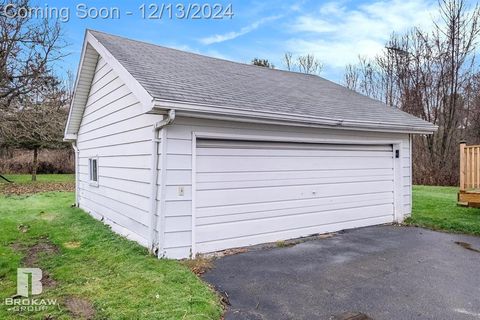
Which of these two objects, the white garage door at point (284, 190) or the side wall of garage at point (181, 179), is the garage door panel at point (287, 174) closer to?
the white garage door at point (284, 190)

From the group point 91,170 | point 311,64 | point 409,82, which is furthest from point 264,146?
point 311,64

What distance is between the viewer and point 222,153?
18.3 feet

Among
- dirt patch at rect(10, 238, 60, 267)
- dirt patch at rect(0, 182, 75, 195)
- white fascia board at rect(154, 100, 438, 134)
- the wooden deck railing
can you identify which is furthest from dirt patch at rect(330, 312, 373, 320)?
dirt patch at rect(0, 182, 75, 195)

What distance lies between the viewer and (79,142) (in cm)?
1014

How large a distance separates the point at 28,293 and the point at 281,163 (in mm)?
4247

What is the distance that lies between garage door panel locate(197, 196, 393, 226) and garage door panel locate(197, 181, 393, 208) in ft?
0.63

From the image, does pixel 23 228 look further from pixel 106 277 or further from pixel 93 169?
pixel 106 277

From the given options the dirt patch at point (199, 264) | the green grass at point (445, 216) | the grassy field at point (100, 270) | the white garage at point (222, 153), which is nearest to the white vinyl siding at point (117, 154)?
the white garage at point (222, 153)

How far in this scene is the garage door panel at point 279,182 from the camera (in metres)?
5.43

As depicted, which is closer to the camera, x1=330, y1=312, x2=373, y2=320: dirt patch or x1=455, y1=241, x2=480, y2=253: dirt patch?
x1=330, y1=312, x2=373, y2=320: dirt patch

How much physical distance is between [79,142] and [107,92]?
11.7ft

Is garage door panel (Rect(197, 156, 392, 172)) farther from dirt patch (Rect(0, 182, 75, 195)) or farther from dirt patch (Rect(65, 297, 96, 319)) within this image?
dirt patch (Rect(0, 182, 75, 195))

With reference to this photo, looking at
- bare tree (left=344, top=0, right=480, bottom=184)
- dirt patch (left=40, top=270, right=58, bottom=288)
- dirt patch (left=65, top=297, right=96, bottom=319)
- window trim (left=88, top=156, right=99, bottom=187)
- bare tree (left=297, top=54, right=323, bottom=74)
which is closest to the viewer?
dirt patch (left=65, top=297, right=96, bottom=319)

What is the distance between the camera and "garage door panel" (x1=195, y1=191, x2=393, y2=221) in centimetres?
542
